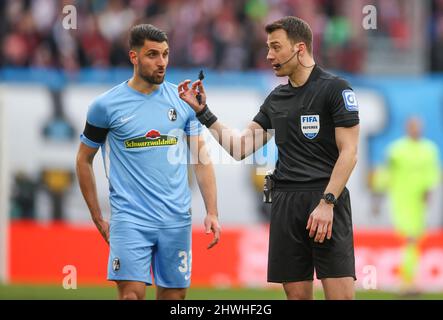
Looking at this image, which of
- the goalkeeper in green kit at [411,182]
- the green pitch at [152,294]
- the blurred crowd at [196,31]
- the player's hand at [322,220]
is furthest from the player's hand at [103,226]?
the blurred crowd at [196,31]

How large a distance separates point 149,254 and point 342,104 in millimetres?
1977

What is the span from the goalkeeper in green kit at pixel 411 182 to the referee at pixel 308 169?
777 centimetres

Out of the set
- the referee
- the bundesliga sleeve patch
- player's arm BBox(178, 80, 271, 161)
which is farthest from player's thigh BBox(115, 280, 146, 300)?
the bundesliga sleeve patch

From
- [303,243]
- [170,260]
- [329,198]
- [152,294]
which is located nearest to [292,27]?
[329,198]

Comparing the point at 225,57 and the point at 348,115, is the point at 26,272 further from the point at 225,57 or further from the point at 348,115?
the point at 348,115

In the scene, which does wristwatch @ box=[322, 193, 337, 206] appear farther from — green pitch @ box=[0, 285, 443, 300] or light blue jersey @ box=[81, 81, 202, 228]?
green pitch @ box=[0, 285, 443, 300]

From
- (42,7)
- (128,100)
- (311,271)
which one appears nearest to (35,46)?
(42,7)

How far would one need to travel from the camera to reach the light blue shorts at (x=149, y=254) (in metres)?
8.56

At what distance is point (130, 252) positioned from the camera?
8.58 metres

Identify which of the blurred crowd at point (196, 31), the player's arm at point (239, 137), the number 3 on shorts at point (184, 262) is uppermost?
the blurred crowd at point (196, 31)

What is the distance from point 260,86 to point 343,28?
132 inches

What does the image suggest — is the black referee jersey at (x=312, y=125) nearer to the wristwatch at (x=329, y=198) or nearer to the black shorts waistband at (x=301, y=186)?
the black shorts waistband at (x=301, y=186)

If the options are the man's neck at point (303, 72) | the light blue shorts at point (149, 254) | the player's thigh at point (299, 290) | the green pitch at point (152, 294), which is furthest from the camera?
the green pitch at point (152, 294)

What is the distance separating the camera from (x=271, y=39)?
8.30 meters
